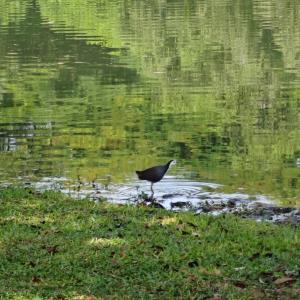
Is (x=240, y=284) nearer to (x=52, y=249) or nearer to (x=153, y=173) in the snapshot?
(x=52, y=249)

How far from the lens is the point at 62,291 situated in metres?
8.36

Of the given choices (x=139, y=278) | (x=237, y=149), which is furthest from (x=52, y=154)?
(x=139, y=278)

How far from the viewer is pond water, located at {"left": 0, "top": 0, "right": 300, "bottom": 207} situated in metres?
19.1

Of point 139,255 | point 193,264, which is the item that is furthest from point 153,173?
point 193,264

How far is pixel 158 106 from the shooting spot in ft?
94.8

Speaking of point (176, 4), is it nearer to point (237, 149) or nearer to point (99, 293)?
point (237, 149)

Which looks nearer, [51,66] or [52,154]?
[52,154]

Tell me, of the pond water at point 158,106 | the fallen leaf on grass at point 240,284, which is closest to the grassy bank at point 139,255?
the fallen leaf on grass at point 240,284

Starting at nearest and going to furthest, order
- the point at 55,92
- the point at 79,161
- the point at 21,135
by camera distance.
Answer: the point at 79,161, the point at 21,135, the point at 55,92

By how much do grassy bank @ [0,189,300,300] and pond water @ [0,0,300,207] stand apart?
4418 mm

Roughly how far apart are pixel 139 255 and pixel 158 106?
1946 centimetres

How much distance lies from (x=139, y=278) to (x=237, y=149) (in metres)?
12.9

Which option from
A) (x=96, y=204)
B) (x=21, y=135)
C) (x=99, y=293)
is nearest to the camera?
(x=99, y=293)

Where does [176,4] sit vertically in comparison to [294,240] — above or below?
above
